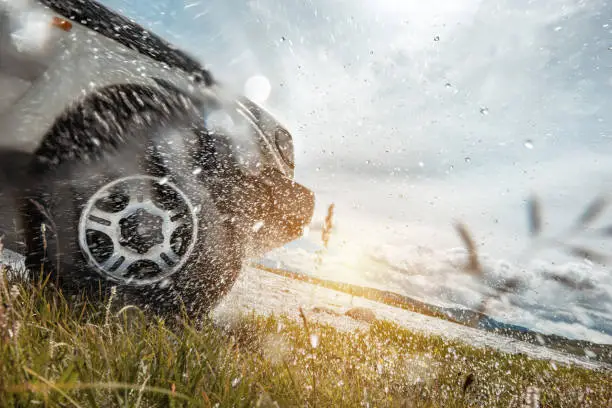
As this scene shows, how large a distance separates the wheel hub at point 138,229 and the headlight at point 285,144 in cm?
102

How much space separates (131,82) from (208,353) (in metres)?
1.76

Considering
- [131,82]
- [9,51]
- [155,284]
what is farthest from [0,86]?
[155,284]

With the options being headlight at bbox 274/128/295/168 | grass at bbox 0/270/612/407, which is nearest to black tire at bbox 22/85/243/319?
grass at bbox 0/270/612/407

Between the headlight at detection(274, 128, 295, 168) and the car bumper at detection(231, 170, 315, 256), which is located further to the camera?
the headlight at detection(274, 128, 295, 168)

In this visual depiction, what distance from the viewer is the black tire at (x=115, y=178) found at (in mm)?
2146

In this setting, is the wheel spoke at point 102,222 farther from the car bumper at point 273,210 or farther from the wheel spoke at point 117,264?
the car bumper at point 273,210

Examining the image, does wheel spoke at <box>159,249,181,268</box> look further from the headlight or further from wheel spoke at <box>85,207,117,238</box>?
the headlight

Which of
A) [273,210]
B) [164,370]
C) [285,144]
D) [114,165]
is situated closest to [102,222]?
[114,165]

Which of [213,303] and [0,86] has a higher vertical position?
[0,86]

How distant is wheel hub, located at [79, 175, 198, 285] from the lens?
7.21 feet

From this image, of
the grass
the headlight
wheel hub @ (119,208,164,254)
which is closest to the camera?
the grass

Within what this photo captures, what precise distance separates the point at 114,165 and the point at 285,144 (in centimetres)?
141

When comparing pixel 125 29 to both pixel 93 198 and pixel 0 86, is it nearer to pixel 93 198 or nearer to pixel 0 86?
pixel 0 86

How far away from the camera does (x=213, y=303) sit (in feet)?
8.77
